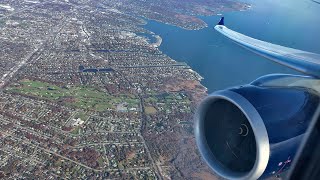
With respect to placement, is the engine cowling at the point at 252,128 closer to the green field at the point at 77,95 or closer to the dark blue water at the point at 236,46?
the green field at the point at 77,95

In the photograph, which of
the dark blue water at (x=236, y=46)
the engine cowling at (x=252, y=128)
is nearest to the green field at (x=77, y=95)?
the dark blue water at (x=236, y=46)

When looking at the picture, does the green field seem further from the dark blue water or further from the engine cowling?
the engine cowling

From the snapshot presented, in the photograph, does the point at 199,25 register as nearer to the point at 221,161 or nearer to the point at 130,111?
the point at 130,111

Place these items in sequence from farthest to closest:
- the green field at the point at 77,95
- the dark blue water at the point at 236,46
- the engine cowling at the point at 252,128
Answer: the dark blue water at the point at 236,46, the green field at the point at 77,95, the engine cowling at the point at 252,128

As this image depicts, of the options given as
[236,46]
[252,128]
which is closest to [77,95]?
[236,46]

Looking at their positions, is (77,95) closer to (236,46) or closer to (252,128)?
(236,46)

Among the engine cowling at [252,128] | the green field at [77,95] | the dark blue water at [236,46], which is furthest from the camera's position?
the dark blue water at [236,46]
